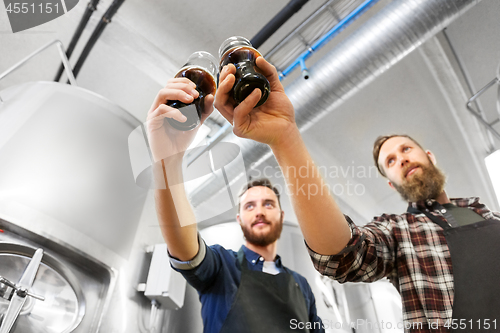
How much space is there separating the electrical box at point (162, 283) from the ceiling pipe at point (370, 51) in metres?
0.47

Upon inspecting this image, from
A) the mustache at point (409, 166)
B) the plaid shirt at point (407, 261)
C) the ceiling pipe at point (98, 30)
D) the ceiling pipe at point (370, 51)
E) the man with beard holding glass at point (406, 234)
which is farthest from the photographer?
the ceiling pipe at point (98, 30)

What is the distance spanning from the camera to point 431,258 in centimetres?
75

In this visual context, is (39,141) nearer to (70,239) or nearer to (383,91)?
(70,239)

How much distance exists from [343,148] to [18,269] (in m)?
1.90

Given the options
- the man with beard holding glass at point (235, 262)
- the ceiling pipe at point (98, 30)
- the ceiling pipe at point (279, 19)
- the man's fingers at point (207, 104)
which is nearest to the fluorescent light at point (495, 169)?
the man with beard holding glass at point (235, 262)

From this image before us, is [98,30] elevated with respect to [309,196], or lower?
elevated

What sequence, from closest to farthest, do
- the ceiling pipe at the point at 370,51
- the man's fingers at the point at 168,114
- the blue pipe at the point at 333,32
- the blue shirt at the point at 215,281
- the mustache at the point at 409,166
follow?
the man's fingers at the point at 168,114 → the blue shirt at the point at 215,281 → the mustache at the point at 409,166 → the ceiling pipe at the point at 370,51 → the blue pipe at the point at 333,32

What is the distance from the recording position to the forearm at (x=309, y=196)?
500mm

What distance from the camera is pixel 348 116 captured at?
208cm

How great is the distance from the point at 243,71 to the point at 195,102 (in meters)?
0.08

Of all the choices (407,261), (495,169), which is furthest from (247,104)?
(495,169)

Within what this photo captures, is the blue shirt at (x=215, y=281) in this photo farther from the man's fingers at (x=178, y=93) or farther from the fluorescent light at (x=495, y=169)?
the fluorescent light at (x=495, y=169)

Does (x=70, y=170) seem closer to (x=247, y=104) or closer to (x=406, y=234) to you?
(x=247, y=104)

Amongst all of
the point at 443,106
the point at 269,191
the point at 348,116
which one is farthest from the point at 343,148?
the point at 269,191
